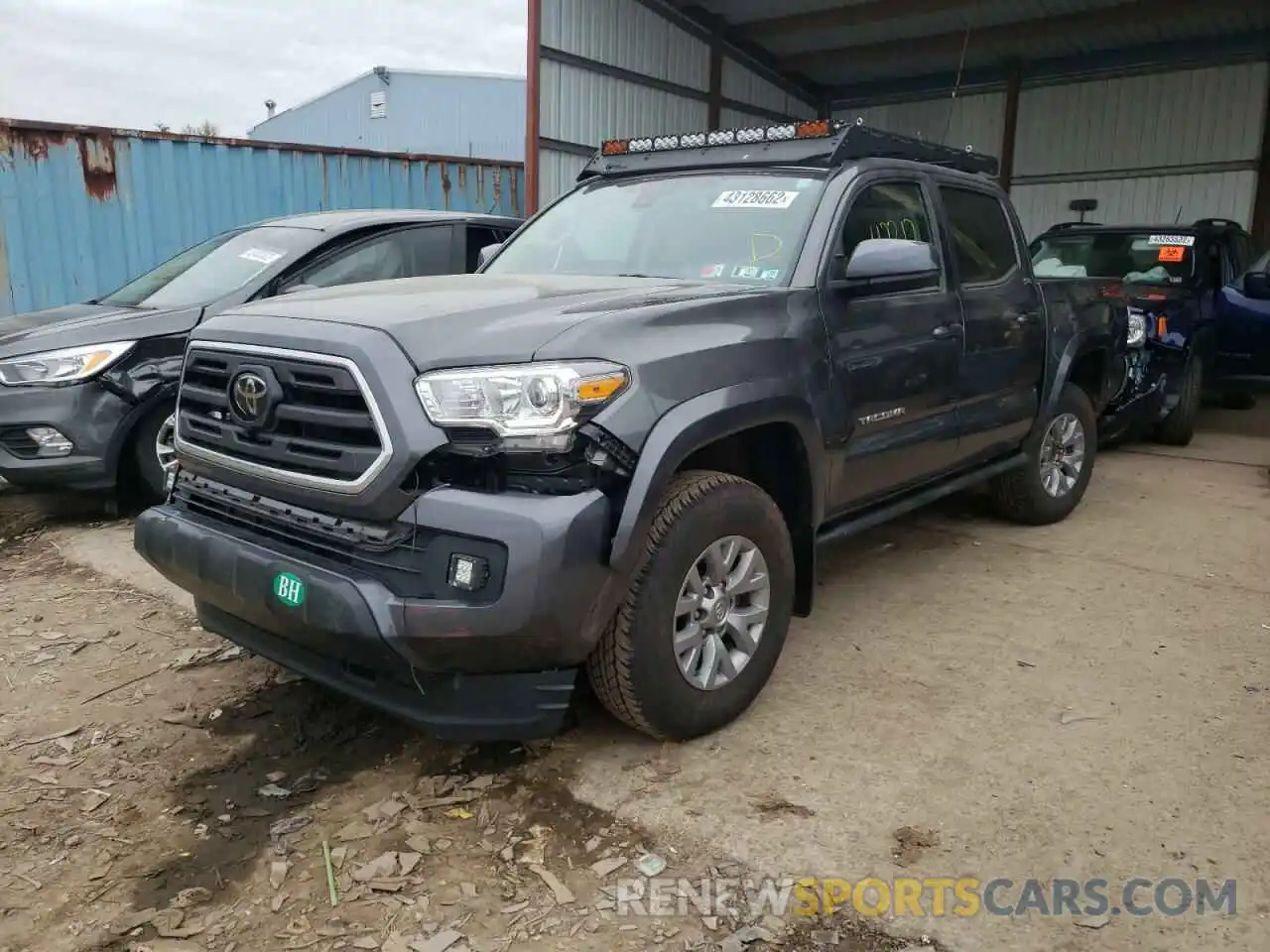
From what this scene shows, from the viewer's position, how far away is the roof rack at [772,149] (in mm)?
3912

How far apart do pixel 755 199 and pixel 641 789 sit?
2.22 meters

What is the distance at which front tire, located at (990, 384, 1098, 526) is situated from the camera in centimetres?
546

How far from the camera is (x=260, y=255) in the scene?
5938 millimetres

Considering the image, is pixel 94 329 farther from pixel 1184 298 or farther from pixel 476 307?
pixel 1184 298

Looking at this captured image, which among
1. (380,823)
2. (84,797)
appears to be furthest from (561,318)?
(84,797)

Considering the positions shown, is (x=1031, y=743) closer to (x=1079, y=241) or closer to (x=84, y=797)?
(x=84, y=797)

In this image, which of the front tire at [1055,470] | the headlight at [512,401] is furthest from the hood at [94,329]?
the front tire at [1055,470]

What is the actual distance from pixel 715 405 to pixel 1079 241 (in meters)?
7.26

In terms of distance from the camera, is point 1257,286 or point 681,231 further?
point 1257,286

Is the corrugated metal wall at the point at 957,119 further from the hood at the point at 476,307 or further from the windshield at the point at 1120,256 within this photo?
the hood at the point at 476,307

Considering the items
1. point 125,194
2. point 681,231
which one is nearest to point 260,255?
point 681,231

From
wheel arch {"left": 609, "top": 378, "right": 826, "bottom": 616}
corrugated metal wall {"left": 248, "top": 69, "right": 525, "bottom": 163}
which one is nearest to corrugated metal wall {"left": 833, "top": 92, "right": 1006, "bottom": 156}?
corrugated metal wall {"left": 248, "top": 69, "right": 525, "bottom": 163}

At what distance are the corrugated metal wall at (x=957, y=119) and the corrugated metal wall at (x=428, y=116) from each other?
805 centimetres
